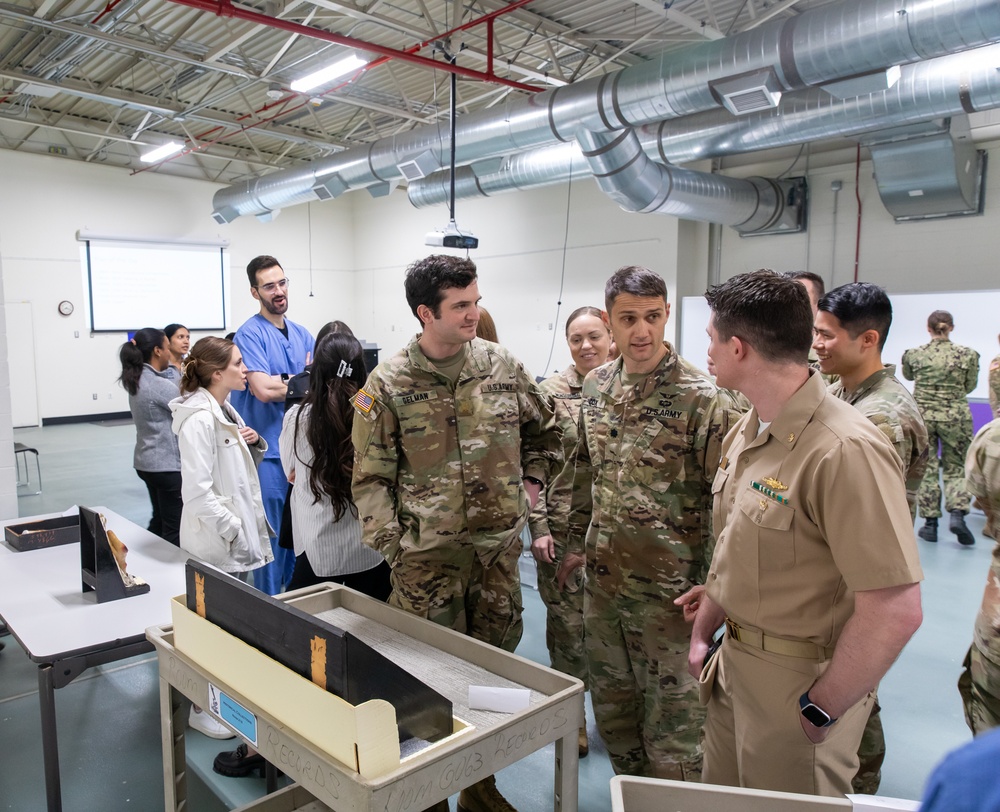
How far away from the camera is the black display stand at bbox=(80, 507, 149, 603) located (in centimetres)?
215

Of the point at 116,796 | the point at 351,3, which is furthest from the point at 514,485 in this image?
the point at 351,3

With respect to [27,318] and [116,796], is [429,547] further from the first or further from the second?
[27,318]

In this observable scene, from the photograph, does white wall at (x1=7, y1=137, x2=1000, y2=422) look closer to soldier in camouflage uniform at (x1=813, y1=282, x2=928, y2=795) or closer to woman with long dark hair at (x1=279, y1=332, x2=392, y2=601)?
soldier in camouflage uniform at (x1=813, y1=282, x2=928, y2=795)

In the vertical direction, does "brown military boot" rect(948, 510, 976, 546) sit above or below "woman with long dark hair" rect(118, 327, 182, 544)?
below

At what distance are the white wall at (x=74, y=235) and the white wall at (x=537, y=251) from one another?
2.41 m

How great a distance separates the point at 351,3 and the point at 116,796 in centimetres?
565

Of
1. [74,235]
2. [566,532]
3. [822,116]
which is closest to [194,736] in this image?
[566,532]

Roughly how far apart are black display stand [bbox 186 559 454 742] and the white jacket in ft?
3.92

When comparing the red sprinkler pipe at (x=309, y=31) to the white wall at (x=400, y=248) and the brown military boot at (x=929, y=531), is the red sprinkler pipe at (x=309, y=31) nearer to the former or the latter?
the white wall at (x=400, y=248)

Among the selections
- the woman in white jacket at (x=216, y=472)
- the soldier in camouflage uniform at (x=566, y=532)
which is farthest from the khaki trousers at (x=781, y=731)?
the woman in white jacket at (x=216, y=472)

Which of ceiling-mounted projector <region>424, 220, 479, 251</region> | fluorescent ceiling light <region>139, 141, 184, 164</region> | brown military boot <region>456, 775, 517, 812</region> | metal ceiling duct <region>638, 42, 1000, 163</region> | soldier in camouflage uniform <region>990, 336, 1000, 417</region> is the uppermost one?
fluorescent ceiling light <region>139, 141, 184, 164</region>

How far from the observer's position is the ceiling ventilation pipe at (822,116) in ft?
15.2

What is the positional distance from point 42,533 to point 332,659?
2290 mm

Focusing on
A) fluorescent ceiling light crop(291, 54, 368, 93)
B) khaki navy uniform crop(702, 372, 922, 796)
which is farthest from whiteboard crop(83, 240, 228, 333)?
khaki navy uniform crop(702, 372, 922, 796)
